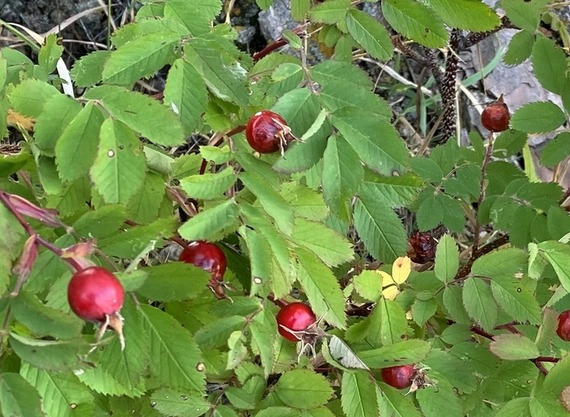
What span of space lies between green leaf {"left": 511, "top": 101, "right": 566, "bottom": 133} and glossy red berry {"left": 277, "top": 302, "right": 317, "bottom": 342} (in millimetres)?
801

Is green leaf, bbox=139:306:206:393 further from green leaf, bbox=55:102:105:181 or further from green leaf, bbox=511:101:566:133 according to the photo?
green leaf, bbox=511:101:566:133

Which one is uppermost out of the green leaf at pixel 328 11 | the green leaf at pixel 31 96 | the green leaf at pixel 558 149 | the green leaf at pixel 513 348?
the green leaf at pixel 31 96

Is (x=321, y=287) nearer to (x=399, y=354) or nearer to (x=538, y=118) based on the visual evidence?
(x=399, y=354)

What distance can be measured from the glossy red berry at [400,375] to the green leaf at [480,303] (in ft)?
0.56

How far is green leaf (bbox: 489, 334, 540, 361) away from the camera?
1.01 m

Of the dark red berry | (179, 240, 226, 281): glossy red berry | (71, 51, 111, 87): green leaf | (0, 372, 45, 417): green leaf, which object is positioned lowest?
the dark red berry

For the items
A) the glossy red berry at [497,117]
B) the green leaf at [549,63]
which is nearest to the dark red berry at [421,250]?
the glossy red berry at [497,117]

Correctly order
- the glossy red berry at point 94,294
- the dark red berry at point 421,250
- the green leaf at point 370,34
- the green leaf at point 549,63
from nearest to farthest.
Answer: the glossy red berry at point 94,294 < the green leaf at point 370,34 < the green leaf at point 549,63 < the dark red berry at point 421,250

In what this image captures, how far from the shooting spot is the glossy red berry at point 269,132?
2.78ft

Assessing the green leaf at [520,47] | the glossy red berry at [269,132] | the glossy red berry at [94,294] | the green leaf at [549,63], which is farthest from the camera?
the green leaf at [520,47]

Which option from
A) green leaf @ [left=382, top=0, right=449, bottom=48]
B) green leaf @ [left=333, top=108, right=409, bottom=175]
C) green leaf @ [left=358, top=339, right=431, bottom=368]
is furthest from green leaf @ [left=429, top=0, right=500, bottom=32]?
green leaf @ [left=358, top=339, right=431, bottom=368]

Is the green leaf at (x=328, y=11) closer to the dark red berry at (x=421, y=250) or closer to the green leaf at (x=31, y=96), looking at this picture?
the green leaf at (x=31, y=96)

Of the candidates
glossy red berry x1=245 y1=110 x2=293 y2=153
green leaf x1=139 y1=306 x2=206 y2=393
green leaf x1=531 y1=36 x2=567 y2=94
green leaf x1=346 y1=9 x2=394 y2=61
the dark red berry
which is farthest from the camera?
the dark red berry

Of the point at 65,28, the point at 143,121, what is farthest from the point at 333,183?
the point at 65,28
